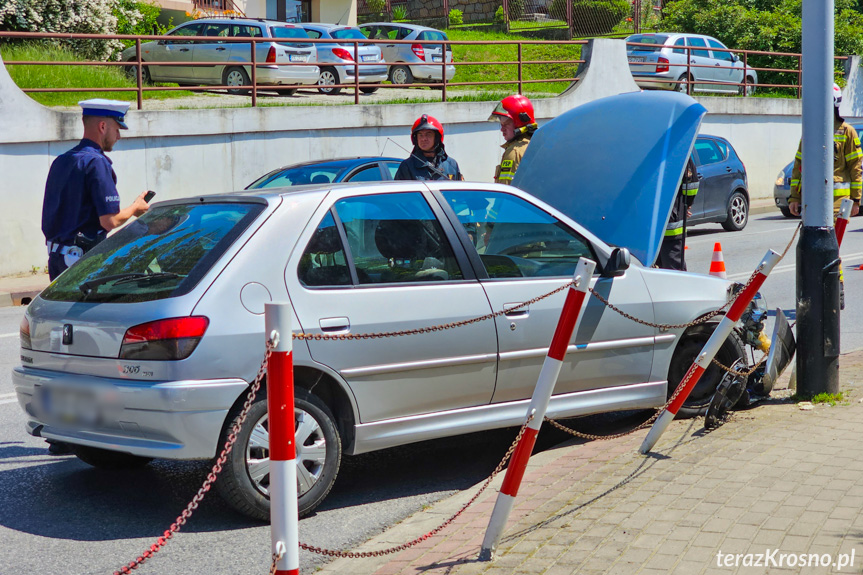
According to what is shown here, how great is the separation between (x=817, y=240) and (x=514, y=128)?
2.98 m

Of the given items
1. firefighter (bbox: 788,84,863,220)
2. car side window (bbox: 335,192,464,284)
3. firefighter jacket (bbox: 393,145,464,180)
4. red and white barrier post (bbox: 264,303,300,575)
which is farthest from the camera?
firefighter (bbox: 788,84,863,220)

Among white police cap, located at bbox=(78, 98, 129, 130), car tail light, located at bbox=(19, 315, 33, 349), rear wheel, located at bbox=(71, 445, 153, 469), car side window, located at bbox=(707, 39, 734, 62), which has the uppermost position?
car side window, located at bbox=(707, 39, 734, 62)

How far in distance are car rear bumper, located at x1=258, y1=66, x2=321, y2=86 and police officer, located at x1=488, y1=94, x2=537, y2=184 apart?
39.1ft

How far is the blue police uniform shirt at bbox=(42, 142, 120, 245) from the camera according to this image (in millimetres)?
5699

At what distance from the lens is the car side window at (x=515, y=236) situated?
5.38m

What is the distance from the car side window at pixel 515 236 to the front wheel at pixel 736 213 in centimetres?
1348

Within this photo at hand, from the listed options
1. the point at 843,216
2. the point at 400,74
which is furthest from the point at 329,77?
the point at 843,216

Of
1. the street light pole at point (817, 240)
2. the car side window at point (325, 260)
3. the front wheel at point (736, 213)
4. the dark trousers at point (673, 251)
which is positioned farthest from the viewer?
the front wheel at point (736, 213)

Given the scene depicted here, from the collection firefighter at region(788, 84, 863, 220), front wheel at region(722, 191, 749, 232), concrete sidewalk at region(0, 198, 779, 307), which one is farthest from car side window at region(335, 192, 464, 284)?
front wheel at region(722, 191, 749, 232)

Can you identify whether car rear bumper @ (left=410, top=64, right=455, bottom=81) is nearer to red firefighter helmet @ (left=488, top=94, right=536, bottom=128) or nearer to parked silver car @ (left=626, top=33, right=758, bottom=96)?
parked silver car @ (left=626, top=33, right=758, bottom=96)

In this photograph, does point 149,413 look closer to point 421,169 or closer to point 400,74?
point 421,169

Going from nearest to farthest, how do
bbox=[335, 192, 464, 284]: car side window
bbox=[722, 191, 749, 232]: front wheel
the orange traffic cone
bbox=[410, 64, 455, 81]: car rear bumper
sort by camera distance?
bbox=[335, 192, 464, 284]: car side window → the orange traffic cone → bbox=[722, 191, 749, 232]: front wheel → bbox=[410, 64, 455, 81]: car rear bumper

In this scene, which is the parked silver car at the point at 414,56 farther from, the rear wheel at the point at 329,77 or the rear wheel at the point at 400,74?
the rear wheel at the point at 329,77

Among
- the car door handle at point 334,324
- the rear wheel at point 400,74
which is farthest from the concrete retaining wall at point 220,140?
the car door handle at point 334,324
